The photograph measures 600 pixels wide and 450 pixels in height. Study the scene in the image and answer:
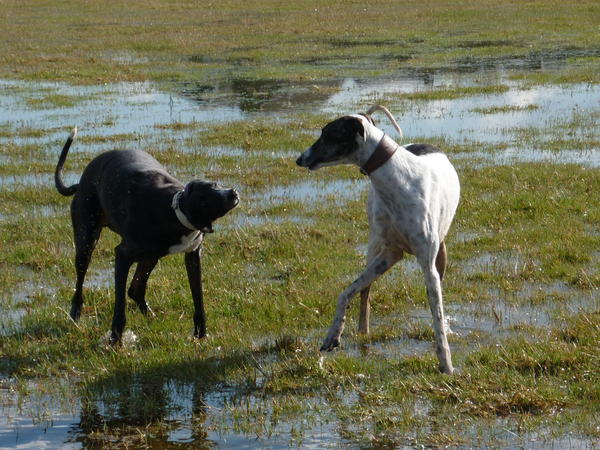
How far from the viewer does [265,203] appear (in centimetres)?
1340

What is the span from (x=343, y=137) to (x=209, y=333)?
220cm

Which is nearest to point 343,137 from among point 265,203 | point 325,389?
point 325,389

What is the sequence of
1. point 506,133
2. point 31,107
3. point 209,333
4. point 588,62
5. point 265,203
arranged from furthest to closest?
point 588,62 < point 31,107 < point 506,133 < point 265,203 < point 209,333

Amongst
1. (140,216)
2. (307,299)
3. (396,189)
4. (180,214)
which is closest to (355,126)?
(396,189)

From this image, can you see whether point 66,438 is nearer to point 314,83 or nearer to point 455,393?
point 455,393

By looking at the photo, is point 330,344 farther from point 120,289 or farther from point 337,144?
point 120,289

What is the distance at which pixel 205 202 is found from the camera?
759 centimetres

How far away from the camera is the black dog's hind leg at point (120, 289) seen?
820 cm

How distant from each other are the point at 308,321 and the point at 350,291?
94cm

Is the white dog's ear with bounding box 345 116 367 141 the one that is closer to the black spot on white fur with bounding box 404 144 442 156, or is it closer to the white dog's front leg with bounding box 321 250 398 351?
the white dog's front leg with bounding box 321 250 398 351

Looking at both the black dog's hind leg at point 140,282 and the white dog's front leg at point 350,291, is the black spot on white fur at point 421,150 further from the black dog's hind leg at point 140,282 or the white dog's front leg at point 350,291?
the black dog's hind leg at point 140,282

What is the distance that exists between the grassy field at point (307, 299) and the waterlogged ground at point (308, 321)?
2cm

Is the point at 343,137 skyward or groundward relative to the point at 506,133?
skyward

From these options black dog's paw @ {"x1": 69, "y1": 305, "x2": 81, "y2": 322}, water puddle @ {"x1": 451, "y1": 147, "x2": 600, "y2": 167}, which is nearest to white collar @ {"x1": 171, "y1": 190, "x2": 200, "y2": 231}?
black dog's paw @ {"x1": 69, "y1": 305, "x2": 81, "y2": 322}
